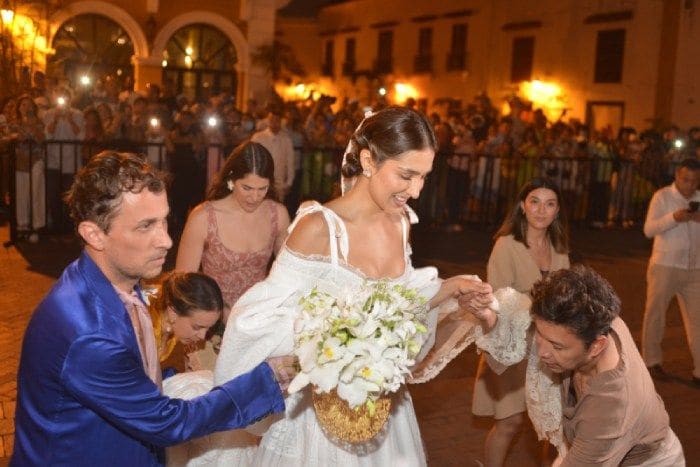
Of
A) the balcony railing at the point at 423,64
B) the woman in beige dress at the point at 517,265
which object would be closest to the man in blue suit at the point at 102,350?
the woman in beige dress at the point at 517,265

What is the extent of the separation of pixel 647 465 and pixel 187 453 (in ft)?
6.54

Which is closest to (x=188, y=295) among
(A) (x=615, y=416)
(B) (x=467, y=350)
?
(A) (x=615, y=416)

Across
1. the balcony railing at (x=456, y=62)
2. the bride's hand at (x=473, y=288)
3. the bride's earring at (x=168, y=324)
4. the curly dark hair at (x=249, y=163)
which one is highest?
the balcony railing at (x=456, y=62)

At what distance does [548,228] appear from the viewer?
5652mm

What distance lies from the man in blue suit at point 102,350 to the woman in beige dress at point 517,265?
272cm

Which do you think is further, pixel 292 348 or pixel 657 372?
pixel 657 372

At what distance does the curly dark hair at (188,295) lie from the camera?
4113 mm

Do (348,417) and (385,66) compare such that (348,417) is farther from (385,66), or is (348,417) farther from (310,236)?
(385,66)

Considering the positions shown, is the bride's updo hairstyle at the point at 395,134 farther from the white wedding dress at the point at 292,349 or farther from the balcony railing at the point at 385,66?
the balcony railing at the point at 385,66

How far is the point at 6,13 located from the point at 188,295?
55.9ft

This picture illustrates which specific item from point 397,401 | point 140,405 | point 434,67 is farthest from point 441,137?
point 434,67

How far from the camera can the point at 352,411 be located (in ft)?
10.4

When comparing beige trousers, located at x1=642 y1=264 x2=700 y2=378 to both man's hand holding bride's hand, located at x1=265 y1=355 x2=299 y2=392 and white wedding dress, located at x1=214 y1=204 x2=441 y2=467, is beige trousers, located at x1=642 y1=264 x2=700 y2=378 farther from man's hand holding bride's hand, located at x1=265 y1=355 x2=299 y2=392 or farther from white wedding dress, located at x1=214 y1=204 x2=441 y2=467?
man's hand holding bride's hand, located at x1=265 y1=355 x2=299 y2=392

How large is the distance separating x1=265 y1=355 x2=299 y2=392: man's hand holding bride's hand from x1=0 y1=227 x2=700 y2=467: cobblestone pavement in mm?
2930
